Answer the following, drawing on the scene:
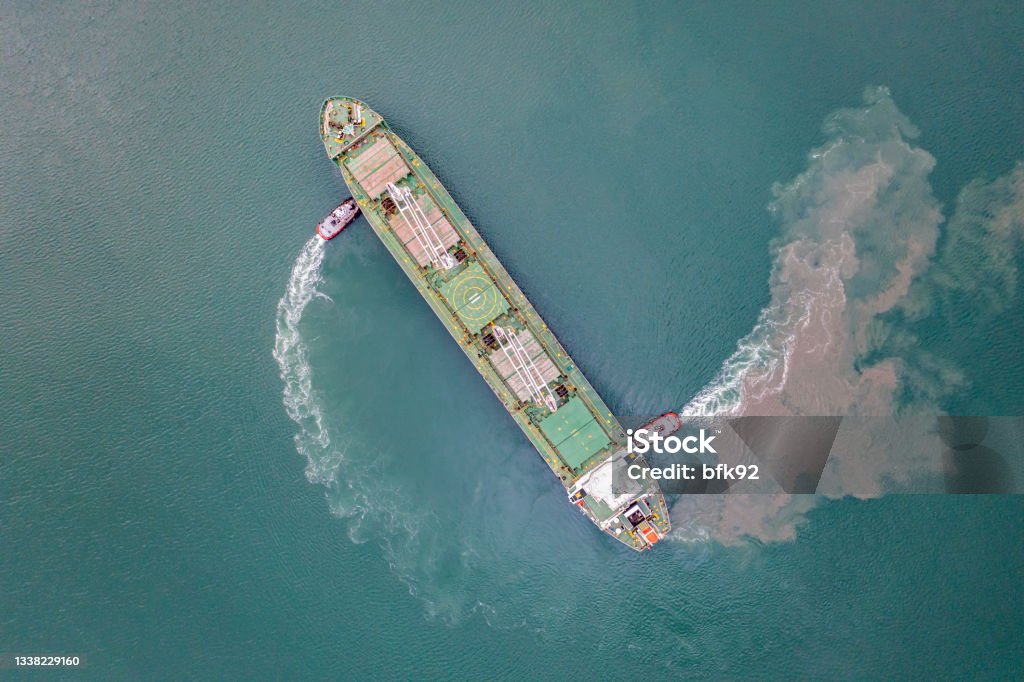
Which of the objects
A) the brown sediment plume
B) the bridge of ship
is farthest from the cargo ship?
the brown sediment plume

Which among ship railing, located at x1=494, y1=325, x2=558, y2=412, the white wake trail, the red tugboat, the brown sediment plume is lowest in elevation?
the brown sediment plume

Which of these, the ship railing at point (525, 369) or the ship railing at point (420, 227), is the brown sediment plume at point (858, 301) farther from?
the ship railing at point (420, 227)

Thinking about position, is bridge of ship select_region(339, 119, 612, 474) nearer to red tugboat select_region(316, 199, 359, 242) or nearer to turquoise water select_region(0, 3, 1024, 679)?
red tugboat select_region(316, 199, 359, 242)

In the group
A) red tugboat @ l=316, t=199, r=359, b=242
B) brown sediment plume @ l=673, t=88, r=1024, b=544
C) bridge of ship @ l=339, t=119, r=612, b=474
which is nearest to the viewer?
bridge of ship @ l=339, t=119, r=612, b=474

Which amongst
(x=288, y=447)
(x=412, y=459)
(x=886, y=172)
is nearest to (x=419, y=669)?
(x=412, y=459)

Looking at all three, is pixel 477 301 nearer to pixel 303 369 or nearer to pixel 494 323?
pixel 494 323

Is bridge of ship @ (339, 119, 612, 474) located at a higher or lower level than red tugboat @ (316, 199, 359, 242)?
lower

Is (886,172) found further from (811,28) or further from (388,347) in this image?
(388,347)
